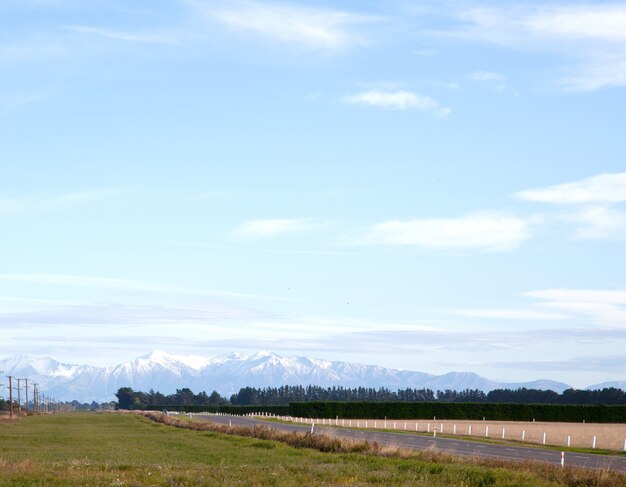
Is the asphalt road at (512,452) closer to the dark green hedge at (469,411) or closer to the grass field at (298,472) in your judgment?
the grass field at (298,472)

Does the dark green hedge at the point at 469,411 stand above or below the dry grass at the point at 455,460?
below

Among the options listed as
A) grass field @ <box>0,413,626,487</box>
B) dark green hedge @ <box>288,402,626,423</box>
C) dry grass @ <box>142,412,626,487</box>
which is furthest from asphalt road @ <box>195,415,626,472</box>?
dark green hedge @ <box>288,402,626,423</box>

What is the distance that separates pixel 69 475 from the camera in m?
28.1

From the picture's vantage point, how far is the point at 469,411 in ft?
403

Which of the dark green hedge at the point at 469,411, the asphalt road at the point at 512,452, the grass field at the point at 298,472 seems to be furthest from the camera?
the dark green hedge at the point at 469,411

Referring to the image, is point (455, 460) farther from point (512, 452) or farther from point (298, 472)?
point (512, 452)

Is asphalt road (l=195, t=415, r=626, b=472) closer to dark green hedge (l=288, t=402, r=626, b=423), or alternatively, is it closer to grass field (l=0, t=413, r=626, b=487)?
grass field (l=0, t=413, r=626, b=487)

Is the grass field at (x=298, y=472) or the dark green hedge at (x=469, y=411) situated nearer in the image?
the grass field at (x=298, y=472)

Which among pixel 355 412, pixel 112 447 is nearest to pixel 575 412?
pixel 355 412

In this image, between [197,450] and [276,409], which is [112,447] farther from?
[276,409]

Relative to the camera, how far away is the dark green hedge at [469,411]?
122m

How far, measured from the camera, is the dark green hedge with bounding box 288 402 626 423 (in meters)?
122

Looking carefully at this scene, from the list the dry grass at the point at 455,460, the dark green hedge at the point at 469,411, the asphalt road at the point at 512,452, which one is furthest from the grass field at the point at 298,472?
the dark green hedge at the point at 469,411

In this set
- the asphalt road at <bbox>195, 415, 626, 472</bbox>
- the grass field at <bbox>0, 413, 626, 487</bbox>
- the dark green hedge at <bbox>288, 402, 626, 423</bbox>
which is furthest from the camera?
the dark green hedge at <bbox>288, 402, 626, 423</bbox>
